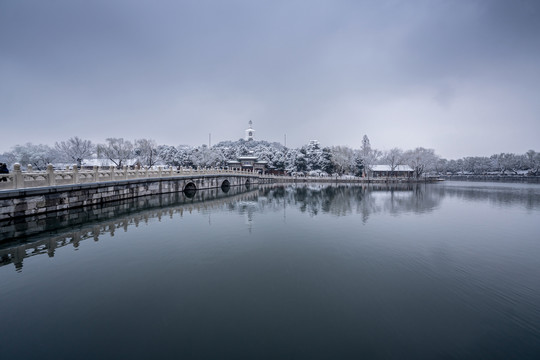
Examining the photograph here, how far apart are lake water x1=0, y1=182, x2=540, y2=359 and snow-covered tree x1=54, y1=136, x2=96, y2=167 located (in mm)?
51087

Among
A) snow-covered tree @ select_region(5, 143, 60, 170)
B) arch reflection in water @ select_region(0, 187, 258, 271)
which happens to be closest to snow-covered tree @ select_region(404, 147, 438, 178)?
arch reflection in water @ select_region(0, 187, 258, 271)

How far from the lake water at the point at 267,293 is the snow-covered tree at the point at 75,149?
168ft

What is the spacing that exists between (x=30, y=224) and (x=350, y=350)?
18210 millimetres

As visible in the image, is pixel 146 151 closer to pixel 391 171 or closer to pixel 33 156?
pixel 33 156

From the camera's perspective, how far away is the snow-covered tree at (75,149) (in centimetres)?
5469

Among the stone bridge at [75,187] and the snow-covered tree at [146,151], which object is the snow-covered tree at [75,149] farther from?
the stone bridge at [75,187]

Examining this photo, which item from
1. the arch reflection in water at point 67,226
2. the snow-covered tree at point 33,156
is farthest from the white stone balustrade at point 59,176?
the snow-covered tree at point 33,156

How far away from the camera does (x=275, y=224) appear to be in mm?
16109

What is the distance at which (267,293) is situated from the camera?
22.9ft

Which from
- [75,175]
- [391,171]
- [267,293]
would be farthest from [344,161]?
[267,293]

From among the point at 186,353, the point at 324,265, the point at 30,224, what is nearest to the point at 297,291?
the point at 324,265

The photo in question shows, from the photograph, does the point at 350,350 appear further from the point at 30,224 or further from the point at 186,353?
the point at 30,224

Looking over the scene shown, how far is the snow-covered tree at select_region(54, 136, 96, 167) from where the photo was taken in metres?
54.7

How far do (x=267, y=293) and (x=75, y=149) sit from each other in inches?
2580
